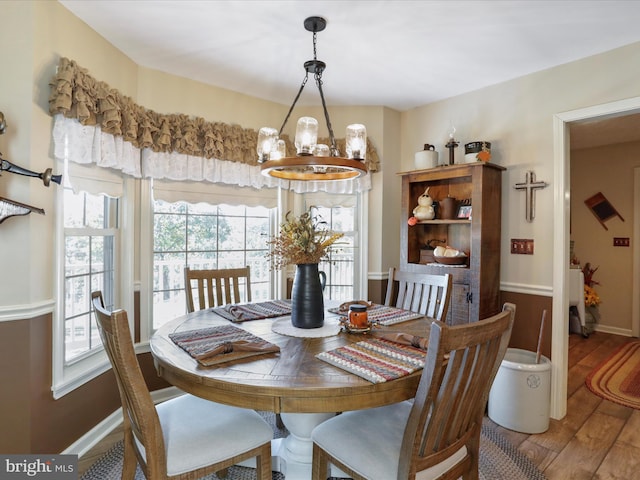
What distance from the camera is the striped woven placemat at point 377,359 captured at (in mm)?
1360

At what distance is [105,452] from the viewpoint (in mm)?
2211

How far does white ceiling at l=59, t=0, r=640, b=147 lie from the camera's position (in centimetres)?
205

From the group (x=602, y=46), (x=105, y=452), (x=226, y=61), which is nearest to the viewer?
(x=105, y=452)

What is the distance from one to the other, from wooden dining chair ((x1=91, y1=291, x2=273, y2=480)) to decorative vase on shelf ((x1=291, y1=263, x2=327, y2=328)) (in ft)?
1.72

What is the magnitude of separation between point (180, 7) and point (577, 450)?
11.5 ft

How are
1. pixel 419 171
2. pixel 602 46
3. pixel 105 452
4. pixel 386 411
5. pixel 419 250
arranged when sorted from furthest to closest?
pixel 419 250 → pixel 419 171 → pixel 602 46 → pixel 105 452 → pixel 386 411

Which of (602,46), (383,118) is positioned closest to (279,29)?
(383,118)

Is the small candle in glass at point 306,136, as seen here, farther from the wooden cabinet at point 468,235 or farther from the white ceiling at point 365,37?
the wooden cabinet at point 468,235

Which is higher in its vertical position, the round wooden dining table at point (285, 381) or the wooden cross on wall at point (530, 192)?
the wooden cross on wall at point (530, 192)

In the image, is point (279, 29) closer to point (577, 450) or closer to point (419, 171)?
point (419, 171)

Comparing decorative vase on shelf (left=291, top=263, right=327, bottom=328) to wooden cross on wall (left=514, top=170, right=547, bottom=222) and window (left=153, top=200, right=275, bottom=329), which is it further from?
wooden cross on wall (left=514, top=170, right=547, bottom=222)

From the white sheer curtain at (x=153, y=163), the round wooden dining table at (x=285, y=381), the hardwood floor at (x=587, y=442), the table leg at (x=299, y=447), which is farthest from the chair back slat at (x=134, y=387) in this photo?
the hardwood floor at (x=587, y=442)

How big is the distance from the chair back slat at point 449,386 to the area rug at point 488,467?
0.96 metres

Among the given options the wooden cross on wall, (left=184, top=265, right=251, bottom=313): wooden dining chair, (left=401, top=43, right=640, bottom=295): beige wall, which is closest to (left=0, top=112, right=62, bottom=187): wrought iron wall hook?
(left=184, top=265, right=251, bottom=313): wooden dining chair
